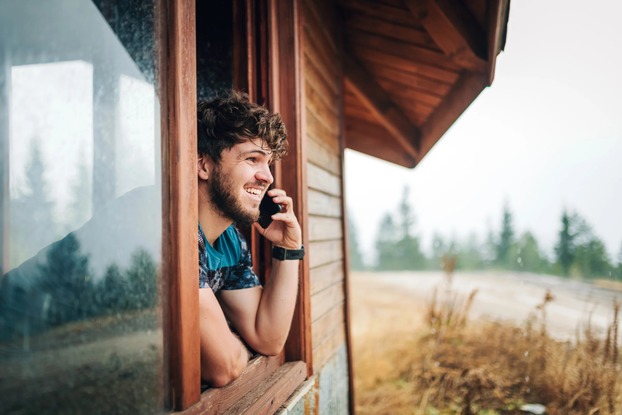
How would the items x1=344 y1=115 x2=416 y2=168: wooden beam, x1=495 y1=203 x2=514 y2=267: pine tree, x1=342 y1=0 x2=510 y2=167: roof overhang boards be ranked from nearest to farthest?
x1=342 y1=0 x2=510 y2=167: roof overhang boards
x1=344 y1=115 x2=416 y2=168: wooden beam
x1=495 y1=203 x2=514 y2=267: pine tree

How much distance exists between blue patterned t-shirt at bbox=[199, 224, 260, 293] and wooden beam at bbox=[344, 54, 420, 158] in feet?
9.56

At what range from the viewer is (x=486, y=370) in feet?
17.4

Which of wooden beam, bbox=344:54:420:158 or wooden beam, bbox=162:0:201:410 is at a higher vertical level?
wooden beam, bbox=344:54:420:158

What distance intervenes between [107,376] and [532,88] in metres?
42.0

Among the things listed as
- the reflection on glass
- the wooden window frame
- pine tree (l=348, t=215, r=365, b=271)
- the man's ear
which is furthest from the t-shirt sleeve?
pine tree (l=348, t=215, r=365, b=271)

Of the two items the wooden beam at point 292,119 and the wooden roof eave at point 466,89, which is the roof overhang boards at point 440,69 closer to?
the wooden roof eave at point 466,89

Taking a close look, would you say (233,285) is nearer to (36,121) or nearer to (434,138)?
(36,121)

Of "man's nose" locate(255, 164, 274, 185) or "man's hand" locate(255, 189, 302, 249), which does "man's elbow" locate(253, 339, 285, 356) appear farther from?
"man's nose" locate(255, 164, 274, 185)

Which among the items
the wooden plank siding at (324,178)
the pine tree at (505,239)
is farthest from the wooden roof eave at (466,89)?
the pine tree at (505,239)

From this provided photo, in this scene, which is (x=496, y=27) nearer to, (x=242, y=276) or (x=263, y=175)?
(x=263, y=175)

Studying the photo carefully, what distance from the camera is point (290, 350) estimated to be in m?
2.15

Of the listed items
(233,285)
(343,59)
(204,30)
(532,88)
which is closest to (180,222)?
(233,285)

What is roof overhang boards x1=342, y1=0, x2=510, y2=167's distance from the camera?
294 centimetres

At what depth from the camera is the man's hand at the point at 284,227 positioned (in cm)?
179
